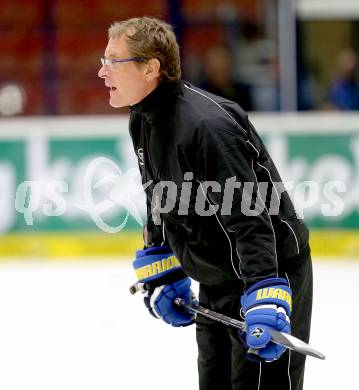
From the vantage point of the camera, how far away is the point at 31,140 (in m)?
6.99

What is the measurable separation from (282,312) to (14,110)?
20.8 ft

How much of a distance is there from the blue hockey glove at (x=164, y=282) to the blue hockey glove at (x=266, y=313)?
58cm

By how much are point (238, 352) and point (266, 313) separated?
30 centimetres

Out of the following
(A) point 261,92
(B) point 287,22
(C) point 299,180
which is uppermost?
(B) point 287,22

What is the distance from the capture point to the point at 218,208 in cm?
241

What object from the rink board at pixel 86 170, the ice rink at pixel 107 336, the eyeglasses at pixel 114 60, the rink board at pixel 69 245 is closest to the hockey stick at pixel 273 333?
the eyeglasses at pixel 114 60

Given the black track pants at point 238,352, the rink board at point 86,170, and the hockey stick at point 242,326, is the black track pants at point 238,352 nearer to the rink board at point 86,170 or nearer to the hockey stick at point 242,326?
the hockey stick at point 242,326

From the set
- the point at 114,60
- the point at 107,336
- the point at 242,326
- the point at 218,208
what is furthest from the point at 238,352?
the point at 107,336

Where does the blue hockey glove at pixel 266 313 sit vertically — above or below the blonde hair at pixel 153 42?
below

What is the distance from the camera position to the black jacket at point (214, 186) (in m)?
2.33

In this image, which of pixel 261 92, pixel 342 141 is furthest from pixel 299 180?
pixel 261 92

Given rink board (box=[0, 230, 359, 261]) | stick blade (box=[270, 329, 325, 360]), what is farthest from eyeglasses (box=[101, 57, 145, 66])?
rink board (box=[0, 230, 359, 261])

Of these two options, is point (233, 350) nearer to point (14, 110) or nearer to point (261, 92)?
point (261, 92)

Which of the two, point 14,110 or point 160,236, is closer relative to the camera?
point 160,236
